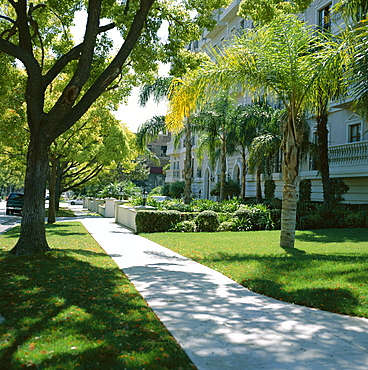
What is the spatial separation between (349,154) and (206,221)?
8.39m

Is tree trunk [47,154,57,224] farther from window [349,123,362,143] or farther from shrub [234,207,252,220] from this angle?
window [349,123,362,143]

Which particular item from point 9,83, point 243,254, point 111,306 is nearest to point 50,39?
point 9,83

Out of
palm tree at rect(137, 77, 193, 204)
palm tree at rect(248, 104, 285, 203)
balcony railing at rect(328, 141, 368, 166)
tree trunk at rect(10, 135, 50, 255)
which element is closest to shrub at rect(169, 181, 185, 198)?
palm tree at rect(137, 77, 193, 204)

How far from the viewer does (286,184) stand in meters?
13.1

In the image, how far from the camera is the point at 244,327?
552 centimetres

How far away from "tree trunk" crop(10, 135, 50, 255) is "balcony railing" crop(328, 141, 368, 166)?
52.2 ft

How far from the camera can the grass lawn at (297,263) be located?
707 cm

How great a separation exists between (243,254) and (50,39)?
9.55 meters

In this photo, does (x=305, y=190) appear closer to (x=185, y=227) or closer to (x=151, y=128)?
(x=185, y=227)

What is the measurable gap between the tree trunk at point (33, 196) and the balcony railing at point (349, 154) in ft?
52.2

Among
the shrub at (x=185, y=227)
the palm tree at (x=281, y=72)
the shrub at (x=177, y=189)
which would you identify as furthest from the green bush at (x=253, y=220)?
the shrub at (x=177, y=189)

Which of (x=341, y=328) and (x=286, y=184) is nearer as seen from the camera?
(x=341, y=328)

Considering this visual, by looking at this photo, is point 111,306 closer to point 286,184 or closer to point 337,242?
point 286,184

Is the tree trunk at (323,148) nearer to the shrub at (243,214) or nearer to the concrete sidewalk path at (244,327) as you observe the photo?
the shrub at (243,214)
